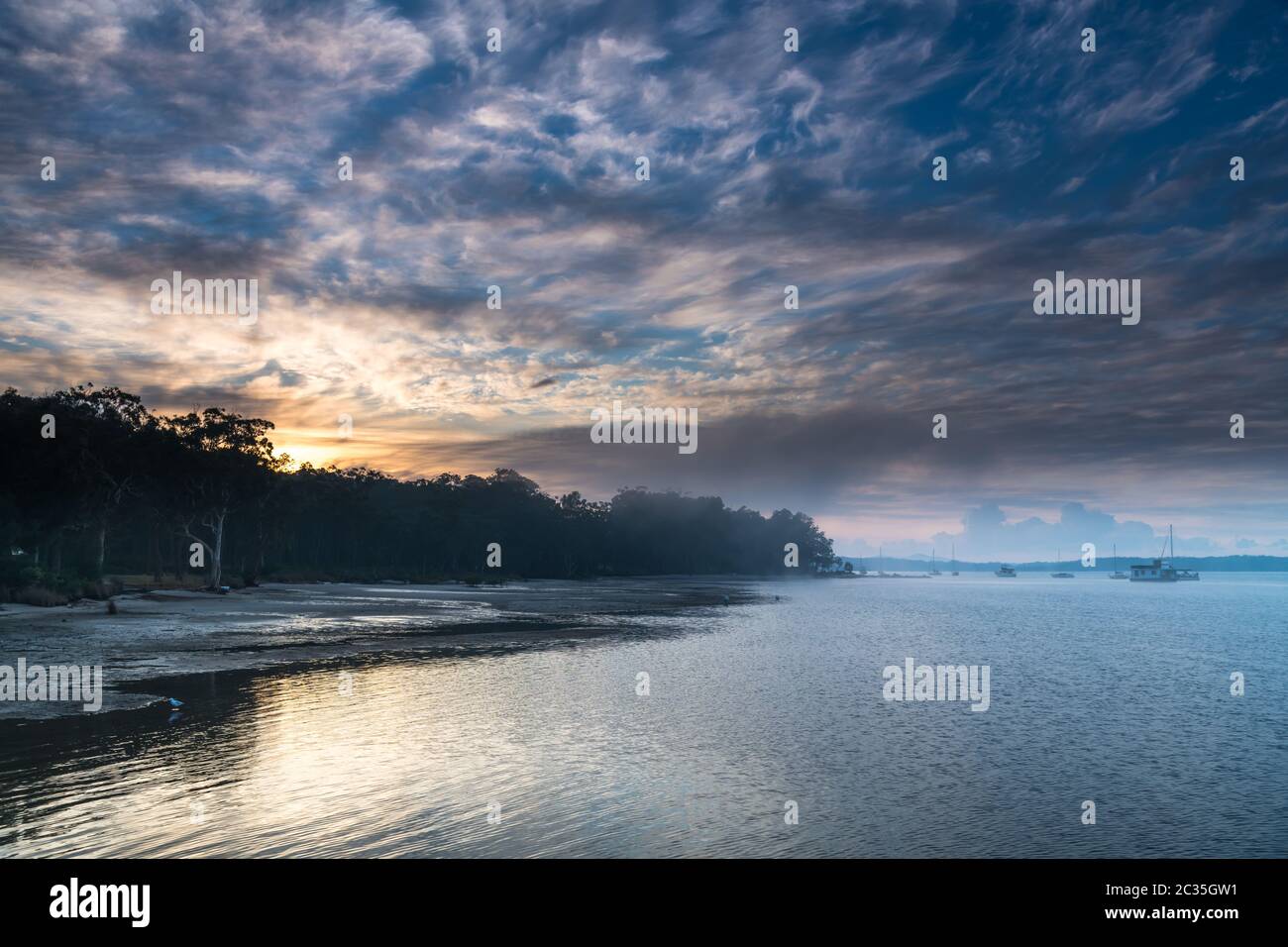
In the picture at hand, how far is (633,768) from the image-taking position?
66.2 ft

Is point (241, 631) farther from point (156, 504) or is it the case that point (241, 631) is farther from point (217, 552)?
point (156, 504)

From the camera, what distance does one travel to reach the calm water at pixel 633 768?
1482 cm

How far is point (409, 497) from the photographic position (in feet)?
623

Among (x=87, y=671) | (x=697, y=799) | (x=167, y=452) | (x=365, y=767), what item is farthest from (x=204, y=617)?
(x=697, y=799)

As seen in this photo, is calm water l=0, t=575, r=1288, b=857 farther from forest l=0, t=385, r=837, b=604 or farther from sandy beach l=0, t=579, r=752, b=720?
forest l=0, t=385, r=837, b=604

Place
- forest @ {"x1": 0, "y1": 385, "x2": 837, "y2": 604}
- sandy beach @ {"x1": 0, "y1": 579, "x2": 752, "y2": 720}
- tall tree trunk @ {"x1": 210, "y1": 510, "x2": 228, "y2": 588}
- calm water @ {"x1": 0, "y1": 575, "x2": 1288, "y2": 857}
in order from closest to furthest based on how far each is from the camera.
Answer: calm water @ {"x1": 0, "y1": 575, "x2": 1288, "y2": 857}, sandy beach @ {"x1": 0, "y1": 579, "x2": 752, "y2": 720}, forest @ {"x1": 0, "y1": 385, "x2": 837, "y2": 604}, tall tree trunk @ {"x1": 210, "y1": 510, "x2": 228, "y2": 588}

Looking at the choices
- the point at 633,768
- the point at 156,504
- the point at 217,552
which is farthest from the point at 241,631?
the point at 156,504

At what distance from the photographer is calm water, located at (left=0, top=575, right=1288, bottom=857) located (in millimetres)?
14820

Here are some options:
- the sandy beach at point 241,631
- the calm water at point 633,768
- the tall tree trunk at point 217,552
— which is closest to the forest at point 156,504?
the tall tree trunk at point 217,552

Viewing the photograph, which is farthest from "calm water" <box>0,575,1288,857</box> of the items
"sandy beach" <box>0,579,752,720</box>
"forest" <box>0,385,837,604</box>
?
"forest" <box>0,385,837,604</box>

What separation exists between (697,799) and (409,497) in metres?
181

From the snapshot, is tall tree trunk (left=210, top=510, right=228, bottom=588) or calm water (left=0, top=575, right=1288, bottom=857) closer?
calm water (left=0, top=575, right=1288, bottom=857)
